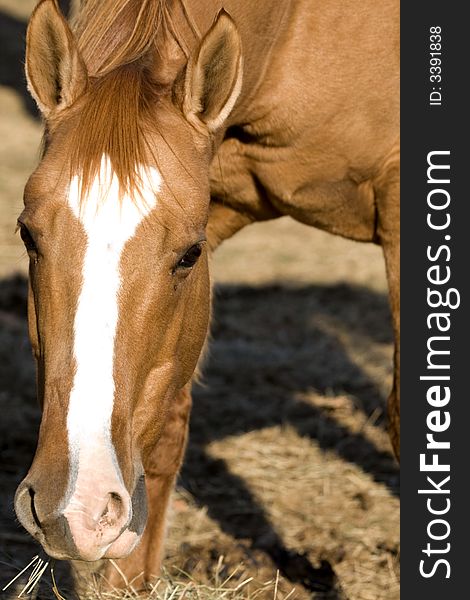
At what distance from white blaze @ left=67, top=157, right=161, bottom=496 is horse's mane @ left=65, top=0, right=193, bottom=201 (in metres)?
0.04

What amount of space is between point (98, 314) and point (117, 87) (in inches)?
27.1

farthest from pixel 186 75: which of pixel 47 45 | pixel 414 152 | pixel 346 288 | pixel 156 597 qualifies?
pixel 346 288

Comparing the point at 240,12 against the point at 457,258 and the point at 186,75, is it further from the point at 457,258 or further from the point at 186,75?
the point at 457,258

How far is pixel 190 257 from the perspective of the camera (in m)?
2.84

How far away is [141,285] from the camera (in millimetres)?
2635

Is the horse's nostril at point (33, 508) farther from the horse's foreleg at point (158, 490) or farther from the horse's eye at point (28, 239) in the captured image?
the horse's foreleg at point (158, 490)

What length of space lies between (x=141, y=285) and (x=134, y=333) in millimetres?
121

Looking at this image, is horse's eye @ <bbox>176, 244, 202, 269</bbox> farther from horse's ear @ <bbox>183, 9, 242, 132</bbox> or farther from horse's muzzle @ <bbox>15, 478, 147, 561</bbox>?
horse's muzzle @ <bbox>15, 478, 147, 561</bbox>

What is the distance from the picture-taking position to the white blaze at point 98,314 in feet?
8.00

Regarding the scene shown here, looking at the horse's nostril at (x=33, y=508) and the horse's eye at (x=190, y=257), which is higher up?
the horse's eye at (x=190, y=257)

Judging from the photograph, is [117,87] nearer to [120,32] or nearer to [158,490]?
[120,32]

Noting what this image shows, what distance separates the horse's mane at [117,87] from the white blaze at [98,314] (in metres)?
0.04

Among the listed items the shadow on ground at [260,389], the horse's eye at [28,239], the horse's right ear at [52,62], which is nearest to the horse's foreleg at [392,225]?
the shadow on ground at [260,389]

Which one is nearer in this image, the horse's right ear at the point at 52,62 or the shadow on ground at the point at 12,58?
the horse's right ear at the point at 52,62
